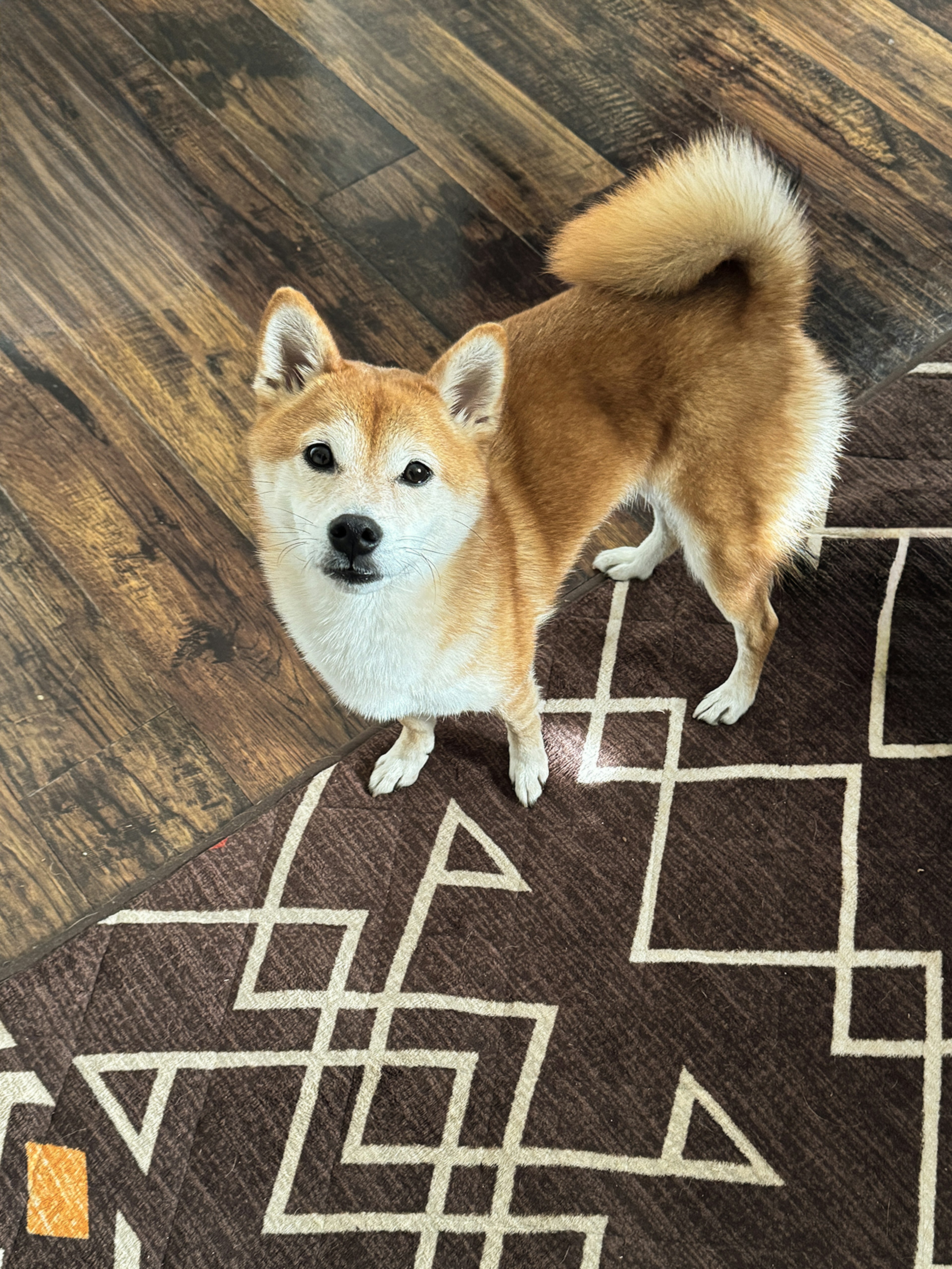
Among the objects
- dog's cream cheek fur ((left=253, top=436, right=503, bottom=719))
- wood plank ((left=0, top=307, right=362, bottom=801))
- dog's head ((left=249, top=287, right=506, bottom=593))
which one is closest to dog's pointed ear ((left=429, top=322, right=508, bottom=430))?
dog's head ((left=249, top=287, right=506, bottom=593))

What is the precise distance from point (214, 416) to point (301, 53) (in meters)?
1.10

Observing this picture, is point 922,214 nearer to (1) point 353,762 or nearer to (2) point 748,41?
(2) point 748,41

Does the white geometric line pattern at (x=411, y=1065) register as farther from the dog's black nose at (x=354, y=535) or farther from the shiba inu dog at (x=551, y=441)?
the dog's black nose at (x=354, y=535)

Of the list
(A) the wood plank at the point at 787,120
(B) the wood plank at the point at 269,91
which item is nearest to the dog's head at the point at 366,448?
(A) the wood plank at the point at 787,120

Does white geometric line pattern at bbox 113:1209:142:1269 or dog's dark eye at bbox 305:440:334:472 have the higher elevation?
dog's dark eye at bbox 305:440:334:472

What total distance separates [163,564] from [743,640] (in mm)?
1089

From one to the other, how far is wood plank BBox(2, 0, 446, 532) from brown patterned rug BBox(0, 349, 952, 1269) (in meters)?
0.76

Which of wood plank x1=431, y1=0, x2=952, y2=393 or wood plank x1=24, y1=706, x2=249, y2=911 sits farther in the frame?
wood plank x1=431, y1=0, x2=952, y2=393

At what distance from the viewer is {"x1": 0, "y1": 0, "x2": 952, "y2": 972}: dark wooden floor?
189 cm

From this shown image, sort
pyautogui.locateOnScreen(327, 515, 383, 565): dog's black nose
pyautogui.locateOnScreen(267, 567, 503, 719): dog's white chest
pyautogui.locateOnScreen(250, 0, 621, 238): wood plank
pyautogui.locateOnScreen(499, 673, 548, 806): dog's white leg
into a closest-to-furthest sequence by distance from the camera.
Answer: pyautogui.locateOnScreen(327, 515, 383, 565): dog's black nose, pyautogui.locateOnScreen(267, 567, 503, 719): dog's white chest, pyautogui.locateOnScreen(499, 673, 548, 806): dog's white leg, pyautogui.locateOnScreen(250, 0, 621, 238): wood plank

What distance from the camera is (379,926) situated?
5.64 feet

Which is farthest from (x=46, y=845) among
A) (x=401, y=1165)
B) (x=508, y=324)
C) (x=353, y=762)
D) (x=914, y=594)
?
(x=914, y=594)

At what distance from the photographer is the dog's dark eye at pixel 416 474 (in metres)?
1.31

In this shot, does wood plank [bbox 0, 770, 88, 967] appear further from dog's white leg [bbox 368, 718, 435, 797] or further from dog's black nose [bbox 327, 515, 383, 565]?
dog's black nose [bbox 327, 515, 383, 565]
